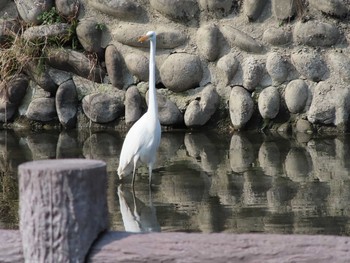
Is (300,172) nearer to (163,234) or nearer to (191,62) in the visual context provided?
(191,62)

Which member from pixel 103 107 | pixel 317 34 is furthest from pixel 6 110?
pixel 317 34

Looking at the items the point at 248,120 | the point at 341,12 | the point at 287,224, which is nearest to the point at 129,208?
the point at 287,224

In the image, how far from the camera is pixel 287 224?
16.7 ft

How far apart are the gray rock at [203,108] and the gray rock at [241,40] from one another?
559mm

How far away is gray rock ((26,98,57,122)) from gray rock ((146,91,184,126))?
1332mm

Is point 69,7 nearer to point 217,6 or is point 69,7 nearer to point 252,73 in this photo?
point 217,6

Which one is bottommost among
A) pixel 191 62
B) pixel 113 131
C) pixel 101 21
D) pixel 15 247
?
pixel 15 247

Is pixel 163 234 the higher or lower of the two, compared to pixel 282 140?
lower

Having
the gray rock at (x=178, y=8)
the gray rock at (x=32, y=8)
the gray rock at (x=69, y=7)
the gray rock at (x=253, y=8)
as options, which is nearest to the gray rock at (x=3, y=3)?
the gray rock at (x=32, y=8)

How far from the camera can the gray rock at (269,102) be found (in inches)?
356

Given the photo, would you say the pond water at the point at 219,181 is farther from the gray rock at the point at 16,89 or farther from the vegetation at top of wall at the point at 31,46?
the vegetation at top of wall at the point at 31,46

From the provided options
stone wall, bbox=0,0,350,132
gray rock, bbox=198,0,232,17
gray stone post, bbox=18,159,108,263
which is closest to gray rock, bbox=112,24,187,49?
stone wall, bbox=0,0,350,132

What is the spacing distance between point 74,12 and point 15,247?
7225 millimetres

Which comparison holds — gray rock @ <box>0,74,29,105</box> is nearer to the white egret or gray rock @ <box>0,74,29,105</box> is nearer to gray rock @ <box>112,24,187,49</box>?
gray rock @ <box>112,24,187,49</box>
